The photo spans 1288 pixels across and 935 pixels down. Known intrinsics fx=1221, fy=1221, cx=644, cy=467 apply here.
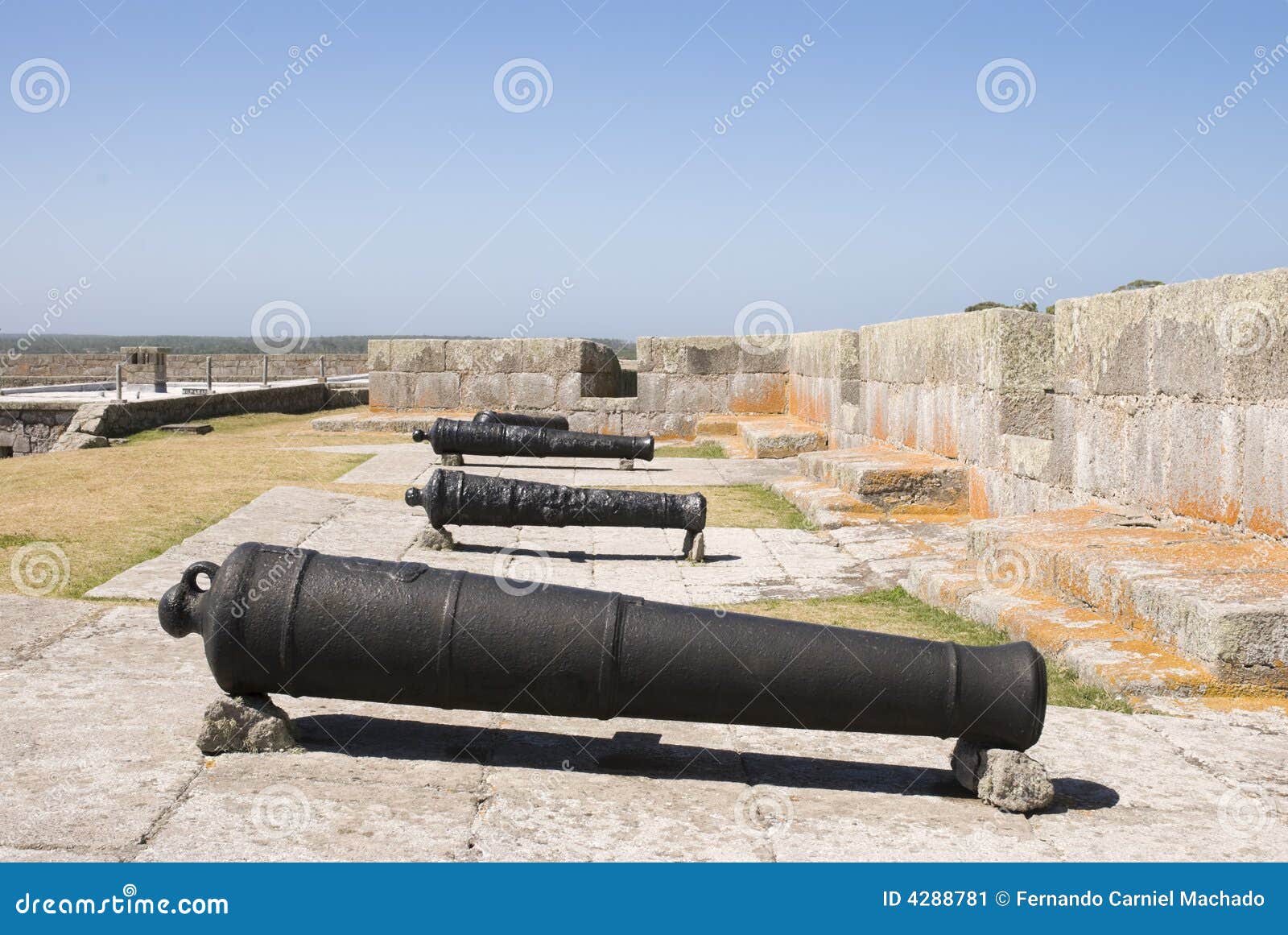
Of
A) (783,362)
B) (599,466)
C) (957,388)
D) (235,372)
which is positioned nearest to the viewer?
(957,388)

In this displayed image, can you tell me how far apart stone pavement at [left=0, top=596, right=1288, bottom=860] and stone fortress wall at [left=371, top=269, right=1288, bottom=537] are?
5.38 ft

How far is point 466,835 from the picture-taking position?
303cm

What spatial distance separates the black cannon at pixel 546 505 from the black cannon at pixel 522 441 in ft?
11.8

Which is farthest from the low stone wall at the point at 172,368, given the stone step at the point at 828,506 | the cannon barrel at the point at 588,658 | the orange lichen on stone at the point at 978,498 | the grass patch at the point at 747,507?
the cannon barrel at the point at 588,658

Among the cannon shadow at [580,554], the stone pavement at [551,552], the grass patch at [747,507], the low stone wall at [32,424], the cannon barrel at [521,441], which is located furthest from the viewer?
the low stone wall at [32,424]

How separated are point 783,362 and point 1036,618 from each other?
12.3 m

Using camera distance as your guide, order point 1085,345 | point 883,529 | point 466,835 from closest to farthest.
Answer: point 466,835
point 1085,345
point 883,529

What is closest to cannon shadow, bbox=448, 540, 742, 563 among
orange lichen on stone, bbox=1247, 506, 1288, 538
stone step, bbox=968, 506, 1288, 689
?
stone step, bbox=968, 506, 1288, 689

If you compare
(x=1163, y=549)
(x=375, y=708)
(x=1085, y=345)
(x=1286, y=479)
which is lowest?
(x=375, y=708)

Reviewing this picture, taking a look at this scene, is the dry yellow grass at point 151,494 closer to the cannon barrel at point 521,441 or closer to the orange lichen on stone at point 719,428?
the cannon barrel at point 521,441

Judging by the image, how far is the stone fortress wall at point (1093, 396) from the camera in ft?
16.7

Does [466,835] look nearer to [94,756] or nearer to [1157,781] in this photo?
[94,756]

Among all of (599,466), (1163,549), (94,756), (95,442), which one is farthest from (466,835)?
(95,442)

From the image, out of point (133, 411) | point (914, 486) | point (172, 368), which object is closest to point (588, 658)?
point (914, 486)
